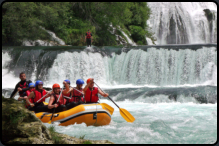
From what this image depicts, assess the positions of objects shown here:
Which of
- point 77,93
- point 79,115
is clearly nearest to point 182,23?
point 77,93

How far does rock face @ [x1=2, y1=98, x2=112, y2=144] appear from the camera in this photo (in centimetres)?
389

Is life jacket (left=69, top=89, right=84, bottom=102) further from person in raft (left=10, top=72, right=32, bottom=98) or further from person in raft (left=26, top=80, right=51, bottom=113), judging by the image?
person in raft (left=10, top=72, right=32, bottom=98)

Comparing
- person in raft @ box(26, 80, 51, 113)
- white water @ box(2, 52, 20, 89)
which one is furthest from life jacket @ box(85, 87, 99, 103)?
white water @ box(2, 52, 20, 89)

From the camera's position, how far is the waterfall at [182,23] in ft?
80.7

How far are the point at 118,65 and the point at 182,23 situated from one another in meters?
12.3

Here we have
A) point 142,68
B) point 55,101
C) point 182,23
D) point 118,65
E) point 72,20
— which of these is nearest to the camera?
point 55,101

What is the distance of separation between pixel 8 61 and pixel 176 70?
344 inches

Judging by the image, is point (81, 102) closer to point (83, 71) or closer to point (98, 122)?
point (98, 122)

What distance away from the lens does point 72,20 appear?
2142 cm

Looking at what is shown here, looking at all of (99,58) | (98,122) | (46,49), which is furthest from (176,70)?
(98,122)

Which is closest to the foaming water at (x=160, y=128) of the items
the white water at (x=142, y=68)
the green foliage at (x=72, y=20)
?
the white water at (x=142, y=68)

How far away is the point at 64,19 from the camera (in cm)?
2059

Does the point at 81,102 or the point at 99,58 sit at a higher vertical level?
the point at 99,58

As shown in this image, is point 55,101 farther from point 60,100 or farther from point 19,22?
point 19,22
